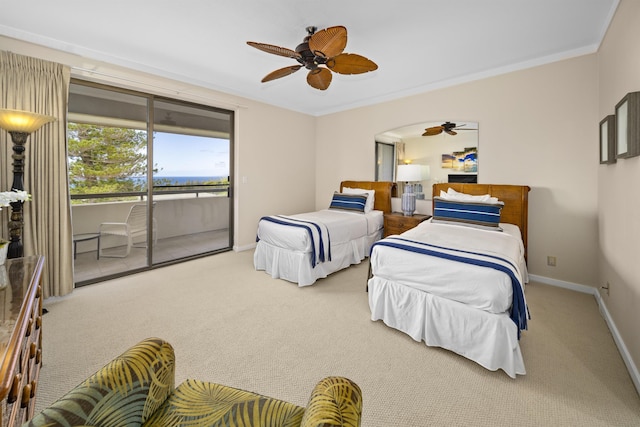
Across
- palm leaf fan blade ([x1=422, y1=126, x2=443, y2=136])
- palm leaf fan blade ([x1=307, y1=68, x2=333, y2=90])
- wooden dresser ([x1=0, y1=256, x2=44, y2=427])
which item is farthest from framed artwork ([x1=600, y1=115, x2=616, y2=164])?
wooden dresser ([x1=0, y1=256, x2=44, y2=427])

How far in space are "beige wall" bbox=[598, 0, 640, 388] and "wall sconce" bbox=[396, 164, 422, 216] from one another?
2049 mm

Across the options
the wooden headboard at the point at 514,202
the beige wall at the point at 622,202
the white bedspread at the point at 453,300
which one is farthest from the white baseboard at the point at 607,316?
the white bedspread at the point at 453,300

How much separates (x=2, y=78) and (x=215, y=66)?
1990mm

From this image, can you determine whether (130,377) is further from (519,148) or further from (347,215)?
(519,148)

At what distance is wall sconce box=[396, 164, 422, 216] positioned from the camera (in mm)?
4352

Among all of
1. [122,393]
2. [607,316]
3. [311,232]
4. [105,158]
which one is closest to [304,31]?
[311,232]

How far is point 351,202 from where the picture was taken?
15.2 feet

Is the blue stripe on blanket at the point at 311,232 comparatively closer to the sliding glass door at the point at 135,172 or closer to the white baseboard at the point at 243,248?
the white baseboard at the point at 243,248

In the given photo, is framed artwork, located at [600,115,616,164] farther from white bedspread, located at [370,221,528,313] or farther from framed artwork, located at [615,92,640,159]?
white bedspread, located at [370,221,528,313]

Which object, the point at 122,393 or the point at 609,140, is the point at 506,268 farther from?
the point at 122,393

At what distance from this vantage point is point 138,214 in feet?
14.2

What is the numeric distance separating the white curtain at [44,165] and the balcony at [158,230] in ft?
1.76

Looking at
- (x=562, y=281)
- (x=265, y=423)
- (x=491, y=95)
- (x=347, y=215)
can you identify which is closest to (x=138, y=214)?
(x=347, y=215)

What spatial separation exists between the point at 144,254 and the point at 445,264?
4.31 m
